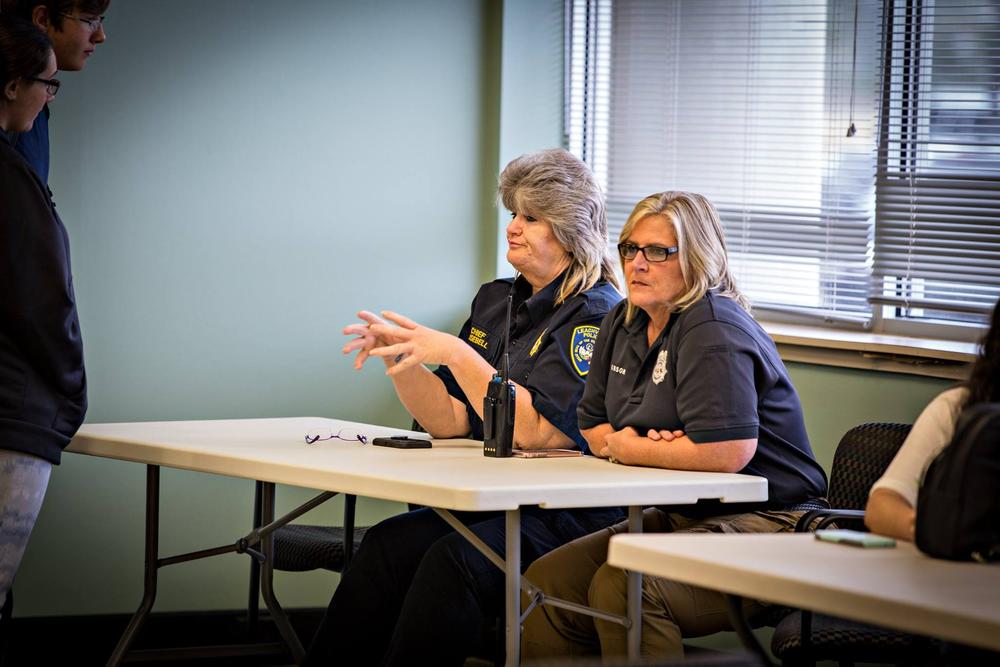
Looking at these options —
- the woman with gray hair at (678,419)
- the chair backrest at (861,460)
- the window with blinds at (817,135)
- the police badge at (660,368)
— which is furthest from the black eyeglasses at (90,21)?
the chair backrest at (861,460)

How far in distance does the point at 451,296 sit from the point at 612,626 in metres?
2.12

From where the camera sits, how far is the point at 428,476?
227 centimetres

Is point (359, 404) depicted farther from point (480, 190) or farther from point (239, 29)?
point (239, 29)

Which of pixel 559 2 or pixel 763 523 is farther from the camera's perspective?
pixel 559 2

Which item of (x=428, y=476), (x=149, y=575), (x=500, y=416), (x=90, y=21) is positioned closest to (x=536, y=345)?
(x=500, y=416)

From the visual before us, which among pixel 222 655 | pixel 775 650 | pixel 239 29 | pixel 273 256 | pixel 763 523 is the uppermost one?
pixel 239 29

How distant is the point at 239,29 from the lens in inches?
158

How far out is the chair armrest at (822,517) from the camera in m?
2.40

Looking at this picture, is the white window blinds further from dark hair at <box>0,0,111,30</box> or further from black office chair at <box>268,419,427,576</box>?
dark hair at <box>0,0,111,30</box>

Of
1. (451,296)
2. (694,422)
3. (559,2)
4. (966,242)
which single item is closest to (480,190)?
(451,296)

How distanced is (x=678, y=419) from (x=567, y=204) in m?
0.73

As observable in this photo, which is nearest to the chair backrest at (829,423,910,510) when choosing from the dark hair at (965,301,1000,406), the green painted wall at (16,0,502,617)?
the dark hair at (965,301,1000,406)

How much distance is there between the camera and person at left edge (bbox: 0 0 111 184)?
2936 mm

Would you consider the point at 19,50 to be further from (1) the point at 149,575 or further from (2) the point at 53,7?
(1) the point at 149,575
